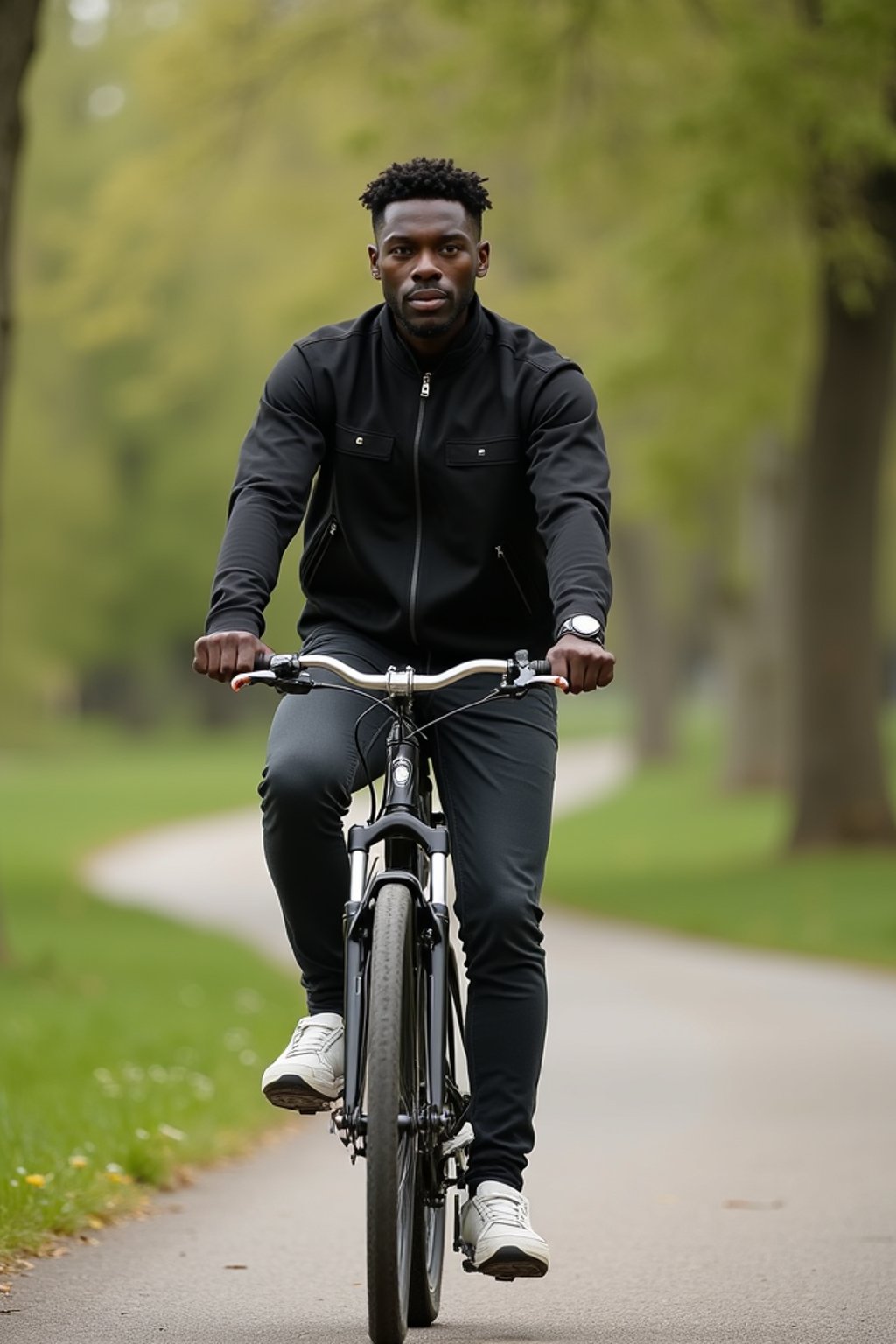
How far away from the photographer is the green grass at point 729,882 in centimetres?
1734

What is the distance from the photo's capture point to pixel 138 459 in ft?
184

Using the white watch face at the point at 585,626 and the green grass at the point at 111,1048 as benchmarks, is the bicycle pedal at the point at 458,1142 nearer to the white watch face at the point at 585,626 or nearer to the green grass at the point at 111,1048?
the white watch face at the point at 585,626

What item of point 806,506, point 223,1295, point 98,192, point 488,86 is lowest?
point 223,1295

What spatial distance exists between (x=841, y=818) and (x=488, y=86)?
275 inches

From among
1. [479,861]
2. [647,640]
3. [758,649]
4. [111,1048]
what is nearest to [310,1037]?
[479,861]

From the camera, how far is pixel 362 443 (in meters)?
4.99

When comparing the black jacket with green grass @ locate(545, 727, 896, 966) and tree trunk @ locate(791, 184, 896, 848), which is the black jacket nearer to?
green grass @ locate(545, 727, 896, 966)

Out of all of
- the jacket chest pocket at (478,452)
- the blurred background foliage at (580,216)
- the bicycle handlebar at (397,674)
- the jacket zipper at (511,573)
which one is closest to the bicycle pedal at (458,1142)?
the bicycle handlebar at (397,674)

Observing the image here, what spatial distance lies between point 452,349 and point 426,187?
329 mm

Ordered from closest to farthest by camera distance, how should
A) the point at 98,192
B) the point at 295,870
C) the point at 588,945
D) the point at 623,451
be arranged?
the point at 295,870, the point at 588,945, the point at 98,192, the point at 623,451

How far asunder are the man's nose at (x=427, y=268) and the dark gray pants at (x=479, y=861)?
0.75 m

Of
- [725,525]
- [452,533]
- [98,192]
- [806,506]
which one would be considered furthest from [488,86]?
[725,525]

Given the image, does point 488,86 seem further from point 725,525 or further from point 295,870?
point 725,525

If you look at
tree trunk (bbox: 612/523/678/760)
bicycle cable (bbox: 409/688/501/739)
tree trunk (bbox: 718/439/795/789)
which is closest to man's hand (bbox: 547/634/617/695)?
bicycle cable (bbox: 409/688/501/739)
